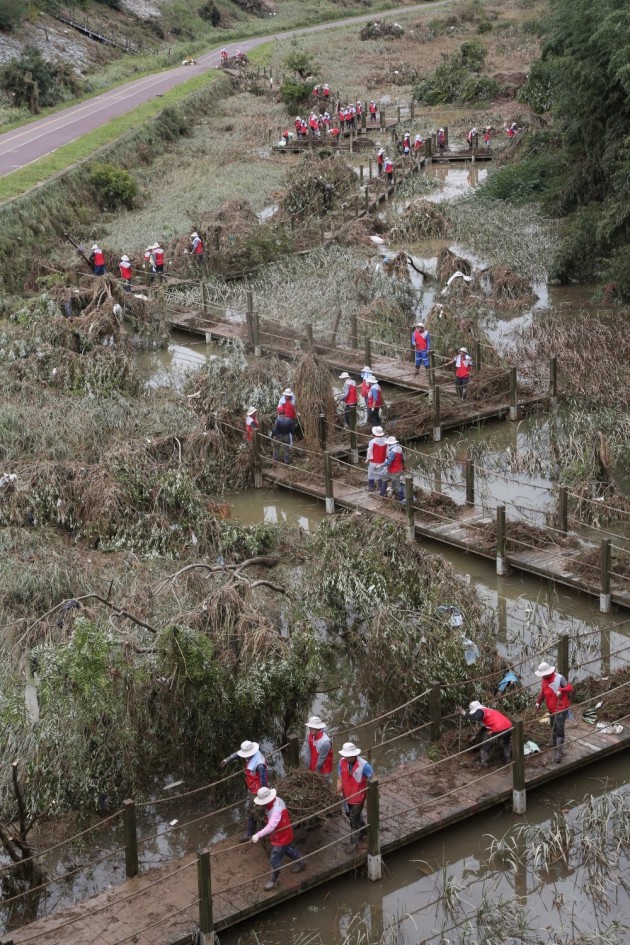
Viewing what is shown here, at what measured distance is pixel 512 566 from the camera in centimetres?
1903

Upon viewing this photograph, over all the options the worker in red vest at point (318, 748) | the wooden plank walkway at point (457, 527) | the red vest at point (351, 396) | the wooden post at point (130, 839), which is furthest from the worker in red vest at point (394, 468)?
the wooden post at point (130, 839)

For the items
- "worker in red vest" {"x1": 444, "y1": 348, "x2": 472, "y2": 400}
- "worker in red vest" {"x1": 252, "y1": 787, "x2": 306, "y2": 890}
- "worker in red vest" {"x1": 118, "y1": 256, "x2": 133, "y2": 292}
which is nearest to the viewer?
"worker in red vest" {"x1": 252, "y1": 787, "x2": 306, "y2": 890}

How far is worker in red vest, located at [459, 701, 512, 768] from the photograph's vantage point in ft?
45.1

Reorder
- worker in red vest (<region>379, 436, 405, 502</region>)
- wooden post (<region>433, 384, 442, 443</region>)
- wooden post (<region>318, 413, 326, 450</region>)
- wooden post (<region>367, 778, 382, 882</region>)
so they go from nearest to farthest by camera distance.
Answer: wooden post (<region>367, 778, 382, 882</region>) < worker in red vest (<region>379, 436, 405, 502</region>) < wooden post (<region>318, 413, 326, 450</region>) < wooden post (<region>433, 384, 442, 443</region>)

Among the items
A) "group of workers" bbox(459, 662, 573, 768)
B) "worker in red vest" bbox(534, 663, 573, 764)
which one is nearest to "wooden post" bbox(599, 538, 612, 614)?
"group of workers" bbox(459, 662, 573, 768)

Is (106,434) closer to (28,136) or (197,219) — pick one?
(197,219)

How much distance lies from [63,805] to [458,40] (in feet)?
247

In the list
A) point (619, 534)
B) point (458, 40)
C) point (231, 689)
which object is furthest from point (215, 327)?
point (458, 40)

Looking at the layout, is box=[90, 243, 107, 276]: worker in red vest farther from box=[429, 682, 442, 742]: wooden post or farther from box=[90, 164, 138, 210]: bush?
box=[429, 682, 442, 742]: wooden post

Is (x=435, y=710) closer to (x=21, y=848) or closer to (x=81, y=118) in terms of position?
(x=21, y=848)

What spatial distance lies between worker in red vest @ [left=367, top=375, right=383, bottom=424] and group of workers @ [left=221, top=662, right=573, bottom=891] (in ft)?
31.2

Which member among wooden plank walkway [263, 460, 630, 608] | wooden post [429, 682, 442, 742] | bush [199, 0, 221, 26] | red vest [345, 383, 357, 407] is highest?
bush [199, 0, 221, 26]

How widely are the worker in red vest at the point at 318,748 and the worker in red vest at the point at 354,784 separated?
0.63 m

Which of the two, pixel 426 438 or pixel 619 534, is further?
pixel 426 438
